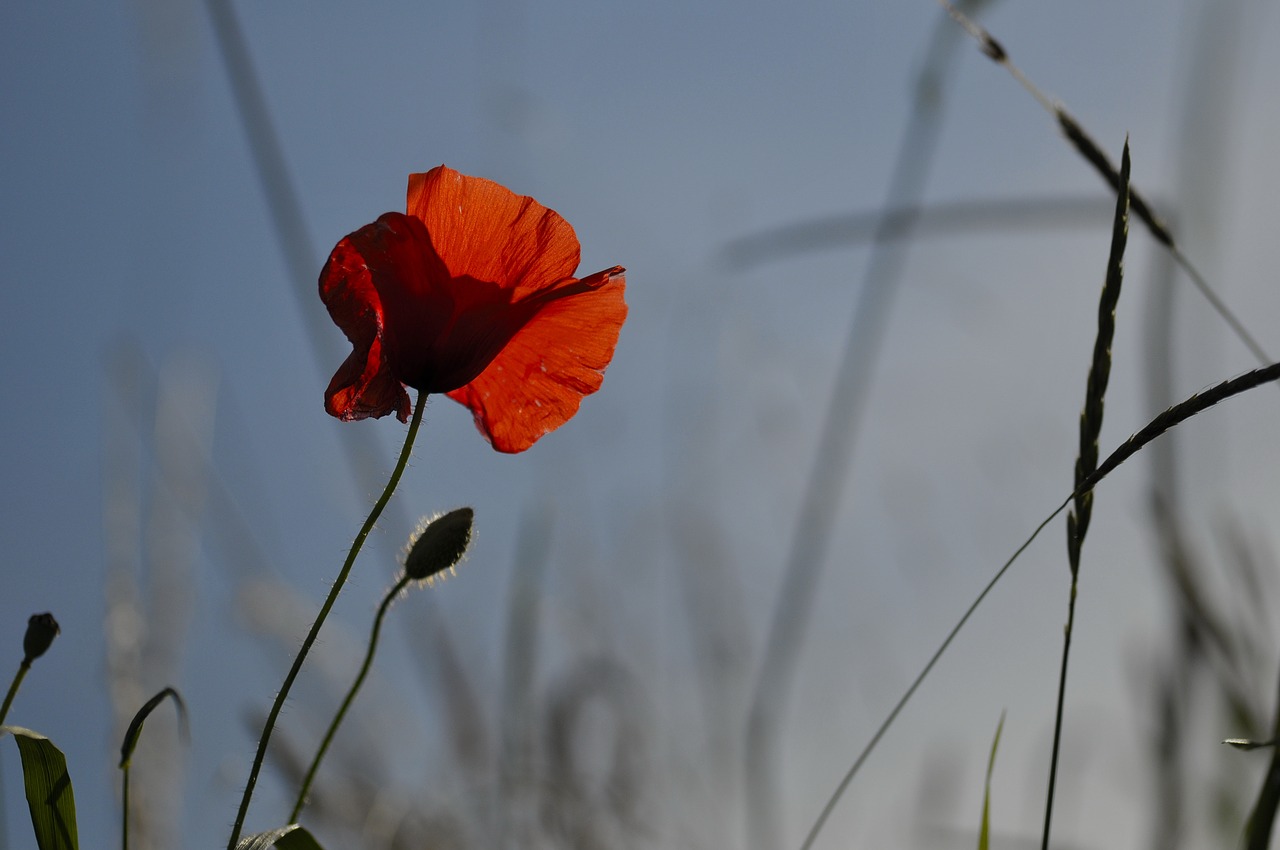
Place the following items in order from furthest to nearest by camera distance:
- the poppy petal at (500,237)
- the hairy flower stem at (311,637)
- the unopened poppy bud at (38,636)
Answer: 1. the poppy petal at (500,237)
2. the unopened poppy bud at (38,636)
3. the hairy flower stem at (311,637)

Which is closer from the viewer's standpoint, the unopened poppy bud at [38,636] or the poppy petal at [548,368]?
the unopened poppy bud at [38,636]

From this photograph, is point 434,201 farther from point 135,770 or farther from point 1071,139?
point 135,770

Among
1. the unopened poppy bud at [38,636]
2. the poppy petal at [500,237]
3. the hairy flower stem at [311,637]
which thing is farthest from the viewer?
the poppy petal at [500,237]

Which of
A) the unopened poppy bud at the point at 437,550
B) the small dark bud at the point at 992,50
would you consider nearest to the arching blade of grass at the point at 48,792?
the unopened poppy bud at the point at 437,550

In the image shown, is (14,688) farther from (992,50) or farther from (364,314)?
(992,50)

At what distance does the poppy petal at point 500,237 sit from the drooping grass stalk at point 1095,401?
371mm

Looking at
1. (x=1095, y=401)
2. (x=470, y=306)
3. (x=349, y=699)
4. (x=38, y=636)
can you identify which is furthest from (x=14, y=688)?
(x=1095, y=401)

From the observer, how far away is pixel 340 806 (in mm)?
1797

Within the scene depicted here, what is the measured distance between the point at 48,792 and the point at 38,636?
95 mm

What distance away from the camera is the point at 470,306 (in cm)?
73

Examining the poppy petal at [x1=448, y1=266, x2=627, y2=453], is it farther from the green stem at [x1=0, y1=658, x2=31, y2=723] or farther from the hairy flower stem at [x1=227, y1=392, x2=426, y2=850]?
the green stem at [x1=0, y1=658, x2=31, y2=723]

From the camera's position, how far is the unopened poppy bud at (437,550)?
69cm

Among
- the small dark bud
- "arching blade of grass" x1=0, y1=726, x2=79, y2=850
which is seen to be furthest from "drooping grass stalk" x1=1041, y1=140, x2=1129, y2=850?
"arching blade of grass" x1=0, y1=726, x2=79, y2=850

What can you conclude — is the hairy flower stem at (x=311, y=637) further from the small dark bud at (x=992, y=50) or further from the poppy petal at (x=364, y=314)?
the small dark bud at (x=992, y=50)
